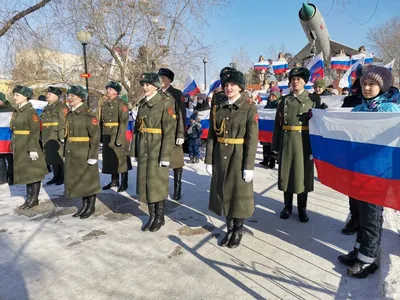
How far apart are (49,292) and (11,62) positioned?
7.96 metres

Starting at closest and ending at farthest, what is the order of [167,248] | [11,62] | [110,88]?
1. [167,248]
2. [110,88]
3. [11,62]

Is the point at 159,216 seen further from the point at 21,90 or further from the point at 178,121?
the point at 21,90

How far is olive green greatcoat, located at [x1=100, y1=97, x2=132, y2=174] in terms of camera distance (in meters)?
5.58

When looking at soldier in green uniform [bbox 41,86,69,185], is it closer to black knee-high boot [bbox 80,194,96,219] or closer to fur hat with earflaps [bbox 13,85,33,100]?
fur hat with earflaps [bbox 13,85,33,100]

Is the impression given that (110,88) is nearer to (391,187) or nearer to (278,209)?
(278,209)

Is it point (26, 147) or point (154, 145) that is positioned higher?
point (154, 145)

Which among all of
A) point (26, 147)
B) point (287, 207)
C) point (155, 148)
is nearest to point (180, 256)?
point (155, 148)

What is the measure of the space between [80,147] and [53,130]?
89.1 inches

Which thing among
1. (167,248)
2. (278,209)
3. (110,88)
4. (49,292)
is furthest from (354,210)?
(110,88)

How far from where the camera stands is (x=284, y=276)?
2.82 m

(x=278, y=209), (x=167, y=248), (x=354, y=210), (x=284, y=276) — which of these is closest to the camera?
(x=284, y=276)

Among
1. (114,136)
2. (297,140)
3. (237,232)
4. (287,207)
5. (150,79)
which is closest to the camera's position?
(237,232)

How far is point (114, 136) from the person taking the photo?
5633mm

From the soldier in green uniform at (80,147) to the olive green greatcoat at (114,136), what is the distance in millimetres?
1167
